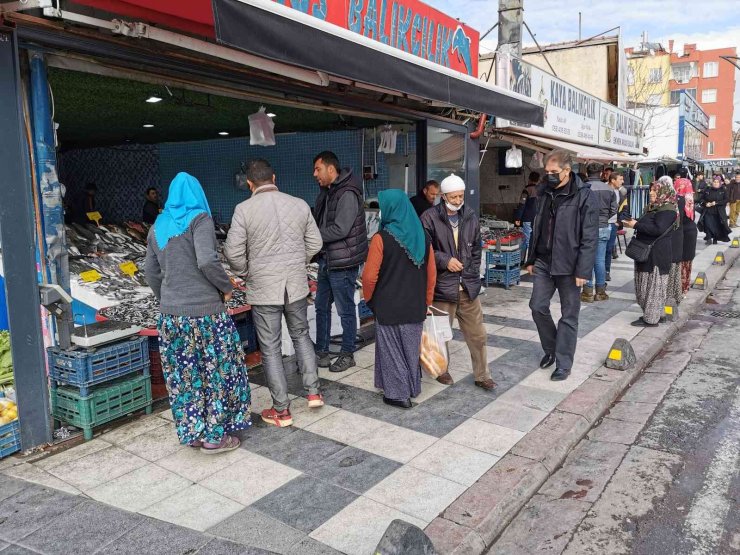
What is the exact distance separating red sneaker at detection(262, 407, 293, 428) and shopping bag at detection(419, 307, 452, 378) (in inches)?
45.1

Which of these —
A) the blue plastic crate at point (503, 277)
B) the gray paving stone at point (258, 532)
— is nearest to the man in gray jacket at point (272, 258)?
the gray paving stone at point (258, 532)

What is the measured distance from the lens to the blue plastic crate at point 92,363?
3.86 metres

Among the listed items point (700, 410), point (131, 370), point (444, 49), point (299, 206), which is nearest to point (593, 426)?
point (700, 410)

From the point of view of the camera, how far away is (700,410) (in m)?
4.81

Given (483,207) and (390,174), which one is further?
(483,207)

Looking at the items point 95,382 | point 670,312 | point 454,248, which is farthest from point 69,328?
point 670,312

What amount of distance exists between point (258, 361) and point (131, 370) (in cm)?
164

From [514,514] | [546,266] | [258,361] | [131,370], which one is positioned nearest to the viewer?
[514,514]

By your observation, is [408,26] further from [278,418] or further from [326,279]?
[278,418]

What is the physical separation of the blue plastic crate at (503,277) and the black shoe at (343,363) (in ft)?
15.0

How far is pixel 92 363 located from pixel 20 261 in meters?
0.81

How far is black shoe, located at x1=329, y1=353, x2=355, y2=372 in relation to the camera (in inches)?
217

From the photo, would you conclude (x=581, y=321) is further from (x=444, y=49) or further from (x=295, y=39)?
(x=295, y=39)

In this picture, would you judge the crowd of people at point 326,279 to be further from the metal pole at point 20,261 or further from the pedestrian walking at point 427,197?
the pedestrian walking at point 427,197
